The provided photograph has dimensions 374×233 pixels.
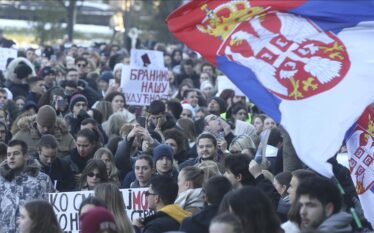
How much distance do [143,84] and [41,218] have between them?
11.8 m

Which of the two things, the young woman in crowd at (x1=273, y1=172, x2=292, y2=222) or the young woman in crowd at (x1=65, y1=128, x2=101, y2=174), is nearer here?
the young woman in crowd at (x1=273, y1=172, x2=292, y2=222)

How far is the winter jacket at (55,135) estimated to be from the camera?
16.0 m

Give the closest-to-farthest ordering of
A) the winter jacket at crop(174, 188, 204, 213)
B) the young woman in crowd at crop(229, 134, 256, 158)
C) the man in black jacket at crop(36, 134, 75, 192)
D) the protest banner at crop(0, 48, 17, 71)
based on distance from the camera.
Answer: the winter jacket at crop(174, 188, 204, 213) < the man in black jacket at crop(36, 134, 75, 192) < the young woman in crowd at crop(229, 134, 256, 158) < the protest banner at crop(0, 48, 17, 71)

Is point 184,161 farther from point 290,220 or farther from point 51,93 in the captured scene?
point 290,220

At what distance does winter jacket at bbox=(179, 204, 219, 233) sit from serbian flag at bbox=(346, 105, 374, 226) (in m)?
1.92

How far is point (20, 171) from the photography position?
1300 centimetres

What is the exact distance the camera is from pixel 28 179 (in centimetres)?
1299

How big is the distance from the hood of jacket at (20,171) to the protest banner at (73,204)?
0.92ft

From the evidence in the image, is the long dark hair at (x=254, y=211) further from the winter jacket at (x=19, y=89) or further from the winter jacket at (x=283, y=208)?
the winter jacket at (x=19, y=89)

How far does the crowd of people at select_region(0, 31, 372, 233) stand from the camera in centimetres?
944

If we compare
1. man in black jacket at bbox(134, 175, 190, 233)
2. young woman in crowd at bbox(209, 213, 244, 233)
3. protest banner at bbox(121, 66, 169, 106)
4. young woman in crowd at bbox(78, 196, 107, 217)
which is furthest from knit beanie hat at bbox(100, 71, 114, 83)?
young woman in crowd at bbox(209, 213, 244, 233)

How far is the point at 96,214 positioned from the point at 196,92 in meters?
13.2

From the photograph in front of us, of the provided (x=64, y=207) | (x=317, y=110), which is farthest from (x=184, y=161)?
(x=317, y=110)

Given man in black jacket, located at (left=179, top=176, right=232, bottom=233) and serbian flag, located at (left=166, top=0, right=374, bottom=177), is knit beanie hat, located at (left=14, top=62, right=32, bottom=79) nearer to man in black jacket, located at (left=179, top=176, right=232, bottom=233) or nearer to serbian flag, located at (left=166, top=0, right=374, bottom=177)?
serbian flag, located at (left=166, top=0, right=374, bottom=177)
